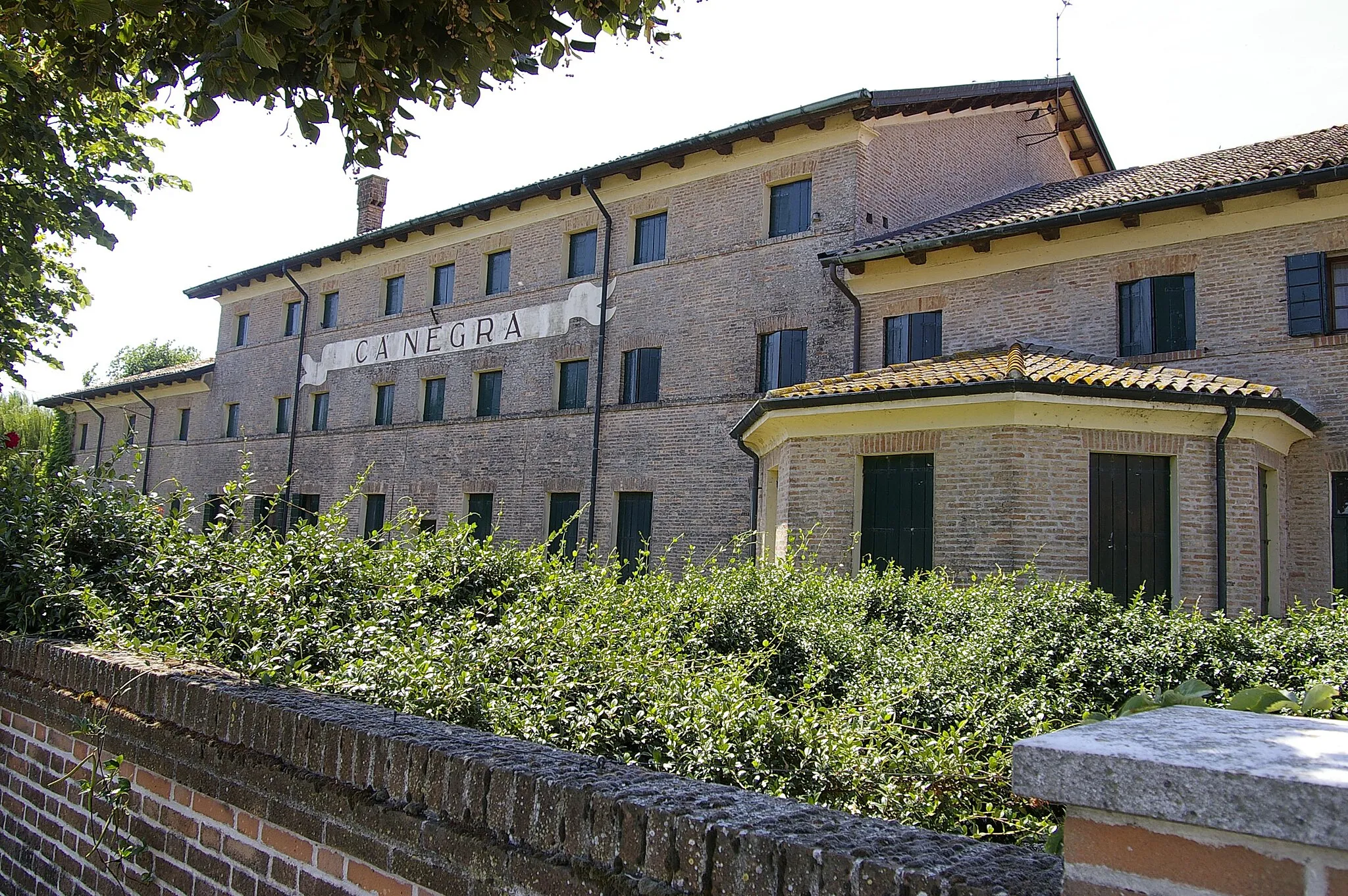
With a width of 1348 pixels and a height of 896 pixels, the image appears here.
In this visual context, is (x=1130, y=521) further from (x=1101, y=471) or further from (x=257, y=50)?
(x=257, y=50)

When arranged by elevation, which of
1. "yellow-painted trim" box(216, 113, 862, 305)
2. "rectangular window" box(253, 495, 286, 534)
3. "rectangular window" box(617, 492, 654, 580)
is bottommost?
"rectangular window" box(253, 495, 286, 534)

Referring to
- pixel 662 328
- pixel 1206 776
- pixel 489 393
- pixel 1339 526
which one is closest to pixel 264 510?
pixel 1206 776

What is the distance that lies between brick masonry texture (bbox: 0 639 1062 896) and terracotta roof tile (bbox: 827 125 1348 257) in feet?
46.1

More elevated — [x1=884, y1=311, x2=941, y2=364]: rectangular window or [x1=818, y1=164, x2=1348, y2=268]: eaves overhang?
[x1=818, y1=164, x2=1348, y2=268]: eaves overhang

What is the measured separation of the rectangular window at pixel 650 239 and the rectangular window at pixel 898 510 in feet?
29.9

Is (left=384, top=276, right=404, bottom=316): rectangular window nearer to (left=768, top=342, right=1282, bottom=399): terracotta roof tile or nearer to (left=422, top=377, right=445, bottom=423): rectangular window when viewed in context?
(left=422, top=377, right=445, bottom=423): rectangular window

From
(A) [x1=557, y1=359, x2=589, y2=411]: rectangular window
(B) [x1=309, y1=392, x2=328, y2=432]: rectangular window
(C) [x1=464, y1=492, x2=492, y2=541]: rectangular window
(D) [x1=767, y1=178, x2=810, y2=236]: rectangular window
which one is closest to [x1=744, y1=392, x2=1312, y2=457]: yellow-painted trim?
(D) [x1=767, y1=178, x2=810, y2=236]: rectangular window

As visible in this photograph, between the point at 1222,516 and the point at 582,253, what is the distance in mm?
14713

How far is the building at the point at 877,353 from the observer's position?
12086 mm

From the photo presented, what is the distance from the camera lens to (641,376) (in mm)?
20484

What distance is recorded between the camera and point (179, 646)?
14.4 ft

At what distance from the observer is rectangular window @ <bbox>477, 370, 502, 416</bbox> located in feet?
76.7

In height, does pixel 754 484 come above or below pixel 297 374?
below

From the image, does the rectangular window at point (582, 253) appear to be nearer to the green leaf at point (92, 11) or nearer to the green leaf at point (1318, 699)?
the green leaf at point (92, 11)
